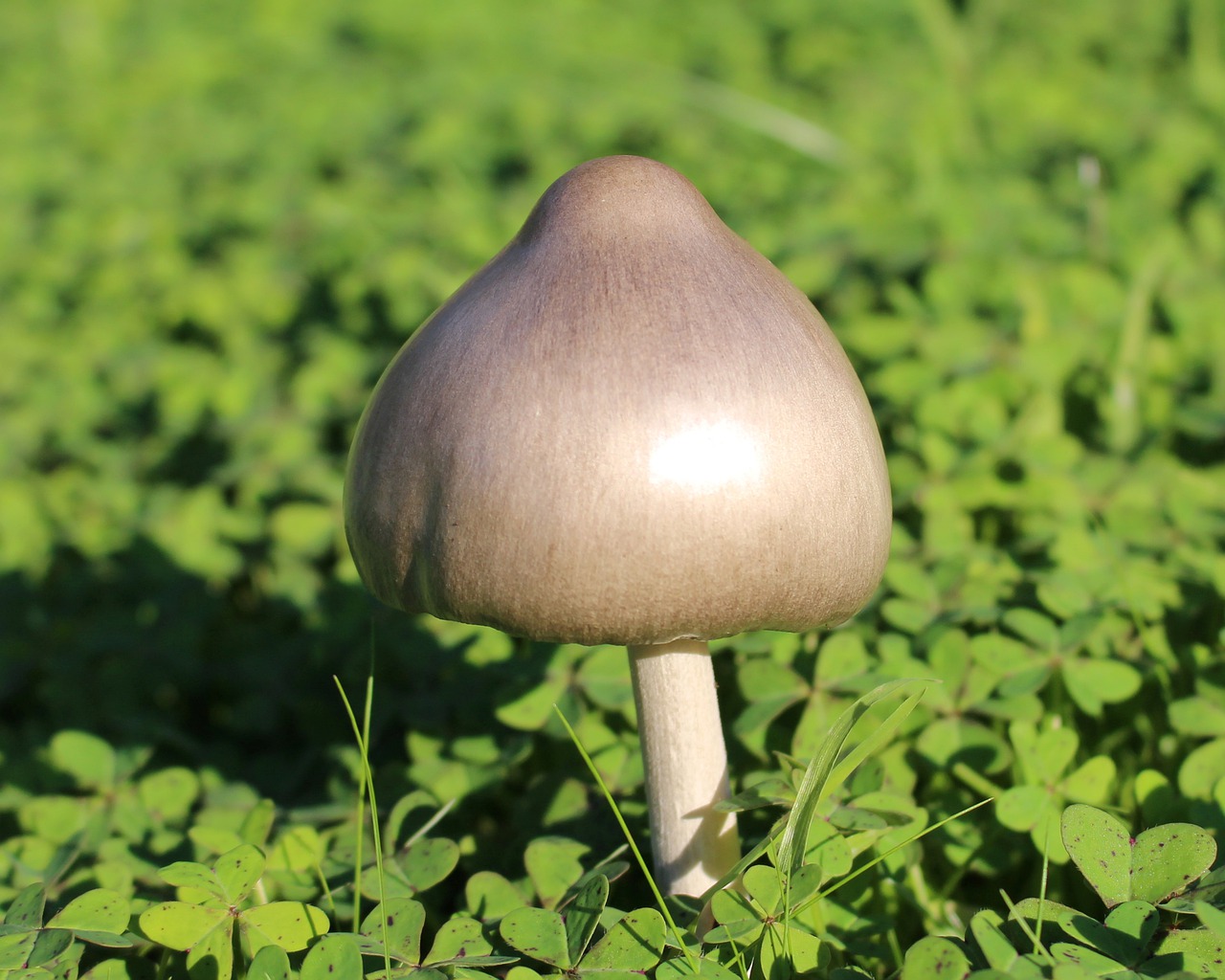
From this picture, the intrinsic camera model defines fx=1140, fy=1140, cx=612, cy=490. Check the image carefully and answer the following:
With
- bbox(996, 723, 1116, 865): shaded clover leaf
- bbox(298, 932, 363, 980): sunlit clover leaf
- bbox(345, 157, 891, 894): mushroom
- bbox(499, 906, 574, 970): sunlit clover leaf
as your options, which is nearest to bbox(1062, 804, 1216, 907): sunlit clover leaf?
bbox(996, 723, 1116, 865): shaded clover leaf

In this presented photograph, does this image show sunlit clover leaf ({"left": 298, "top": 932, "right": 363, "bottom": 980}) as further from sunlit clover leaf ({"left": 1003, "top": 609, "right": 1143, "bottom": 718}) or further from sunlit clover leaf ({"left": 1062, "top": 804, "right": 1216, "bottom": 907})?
sunlit clover leaf ({"left": 1003, "top": 609, "right": 1143, "bottom": 718})

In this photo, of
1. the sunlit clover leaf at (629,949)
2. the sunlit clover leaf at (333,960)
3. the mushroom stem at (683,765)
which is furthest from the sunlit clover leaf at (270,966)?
the mushroom stem at (683,765)

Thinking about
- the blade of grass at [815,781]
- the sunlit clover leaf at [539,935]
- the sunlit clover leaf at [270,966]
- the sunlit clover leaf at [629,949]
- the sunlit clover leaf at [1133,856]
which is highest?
the blade of grass at [815,781]

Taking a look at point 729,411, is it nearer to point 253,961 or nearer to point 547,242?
point 547,242

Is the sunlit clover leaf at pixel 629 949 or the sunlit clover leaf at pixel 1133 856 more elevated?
the sunlit clover leaf at pixel 1133 856

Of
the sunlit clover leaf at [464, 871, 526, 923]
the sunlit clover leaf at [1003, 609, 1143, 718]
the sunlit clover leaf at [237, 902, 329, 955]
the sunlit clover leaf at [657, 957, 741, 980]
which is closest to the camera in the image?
the sunlit clover leaf at [657, 957, 741, 980]

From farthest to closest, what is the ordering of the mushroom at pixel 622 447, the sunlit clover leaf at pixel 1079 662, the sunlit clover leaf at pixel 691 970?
the sunlit clover leaf at pixel 1079 662 < the sunlit clover leaf at pixel 691 970 < the mushroom at pixel 622 447

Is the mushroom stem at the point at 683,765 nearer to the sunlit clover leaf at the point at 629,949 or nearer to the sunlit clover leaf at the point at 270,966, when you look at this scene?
the sunlit clover leaf at the point at 629,949
